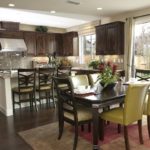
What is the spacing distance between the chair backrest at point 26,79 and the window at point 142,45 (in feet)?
10.4

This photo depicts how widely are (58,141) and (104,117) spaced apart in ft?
2.84

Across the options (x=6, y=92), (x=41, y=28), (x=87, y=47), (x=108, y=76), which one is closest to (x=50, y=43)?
(x=41, y=28)

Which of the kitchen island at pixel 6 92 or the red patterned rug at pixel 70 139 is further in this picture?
the kitchen island at pixel 6 92

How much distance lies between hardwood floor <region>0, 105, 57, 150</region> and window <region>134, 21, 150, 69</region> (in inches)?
114

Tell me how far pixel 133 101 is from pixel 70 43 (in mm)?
5986

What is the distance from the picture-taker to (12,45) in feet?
23.7

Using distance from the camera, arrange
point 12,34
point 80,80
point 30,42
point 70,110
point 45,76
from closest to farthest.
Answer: point 70,110 < point 80,80 < point 45,76 < point 12,34 < point 30,42

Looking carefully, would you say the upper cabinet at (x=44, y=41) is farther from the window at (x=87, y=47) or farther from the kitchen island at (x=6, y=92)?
the kitchen island at (x=6, y=92)

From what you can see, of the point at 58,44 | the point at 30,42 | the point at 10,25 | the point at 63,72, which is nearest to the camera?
the point at 63,72

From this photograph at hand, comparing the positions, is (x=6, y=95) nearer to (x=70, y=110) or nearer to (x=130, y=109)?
(x=70, y=110)

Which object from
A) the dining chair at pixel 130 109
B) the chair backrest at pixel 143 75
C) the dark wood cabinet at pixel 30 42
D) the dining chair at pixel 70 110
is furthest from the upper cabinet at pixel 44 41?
the dining chair at pixel 130 109

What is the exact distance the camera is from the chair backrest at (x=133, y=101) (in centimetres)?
253

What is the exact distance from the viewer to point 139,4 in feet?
16.0

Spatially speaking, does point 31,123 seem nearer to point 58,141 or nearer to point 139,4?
point 58,141
